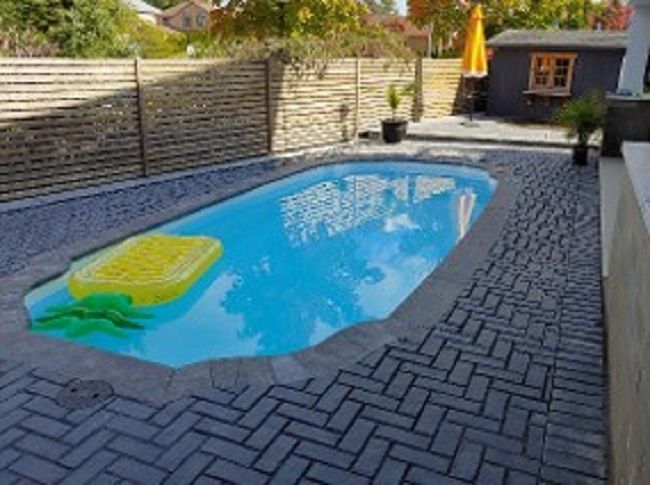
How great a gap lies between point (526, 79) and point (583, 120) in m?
10.1

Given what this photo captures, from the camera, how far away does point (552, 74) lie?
21.0m

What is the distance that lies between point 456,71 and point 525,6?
13.2 metres

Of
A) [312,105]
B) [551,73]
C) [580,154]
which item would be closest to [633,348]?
[580,154]

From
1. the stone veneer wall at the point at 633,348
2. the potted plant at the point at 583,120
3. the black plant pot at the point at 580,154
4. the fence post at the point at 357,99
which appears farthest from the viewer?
the fence post at the point at 357,99

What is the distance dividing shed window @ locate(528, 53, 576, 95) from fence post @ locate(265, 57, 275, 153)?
11.3 m

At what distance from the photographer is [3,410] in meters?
3.87

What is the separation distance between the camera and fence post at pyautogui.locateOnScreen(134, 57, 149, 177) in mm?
10969

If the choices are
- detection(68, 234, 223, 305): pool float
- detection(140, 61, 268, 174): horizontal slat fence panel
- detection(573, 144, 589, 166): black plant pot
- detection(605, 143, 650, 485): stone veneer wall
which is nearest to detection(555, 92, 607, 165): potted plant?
detection(573, 144, 589, 166): black plant pot

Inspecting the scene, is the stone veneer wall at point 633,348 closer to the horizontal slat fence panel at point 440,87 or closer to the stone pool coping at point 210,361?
the stone pool coping at point 210,361

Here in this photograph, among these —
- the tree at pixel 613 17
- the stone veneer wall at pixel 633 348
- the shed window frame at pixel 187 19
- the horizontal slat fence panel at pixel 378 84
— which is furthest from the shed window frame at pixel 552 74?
the shed window frame at pixel 187 19

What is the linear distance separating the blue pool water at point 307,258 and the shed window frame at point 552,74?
9.72m

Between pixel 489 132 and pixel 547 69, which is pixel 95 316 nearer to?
pixel 489 132

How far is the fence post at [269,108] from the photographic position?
537 inches

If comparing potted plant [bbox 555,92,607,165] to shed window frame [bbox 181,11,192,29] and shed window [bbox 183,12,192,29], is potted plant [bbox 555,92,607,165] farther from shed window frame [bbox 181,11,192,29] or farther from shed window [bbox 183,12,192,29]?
shed window [bbox 183,12,192,29]
